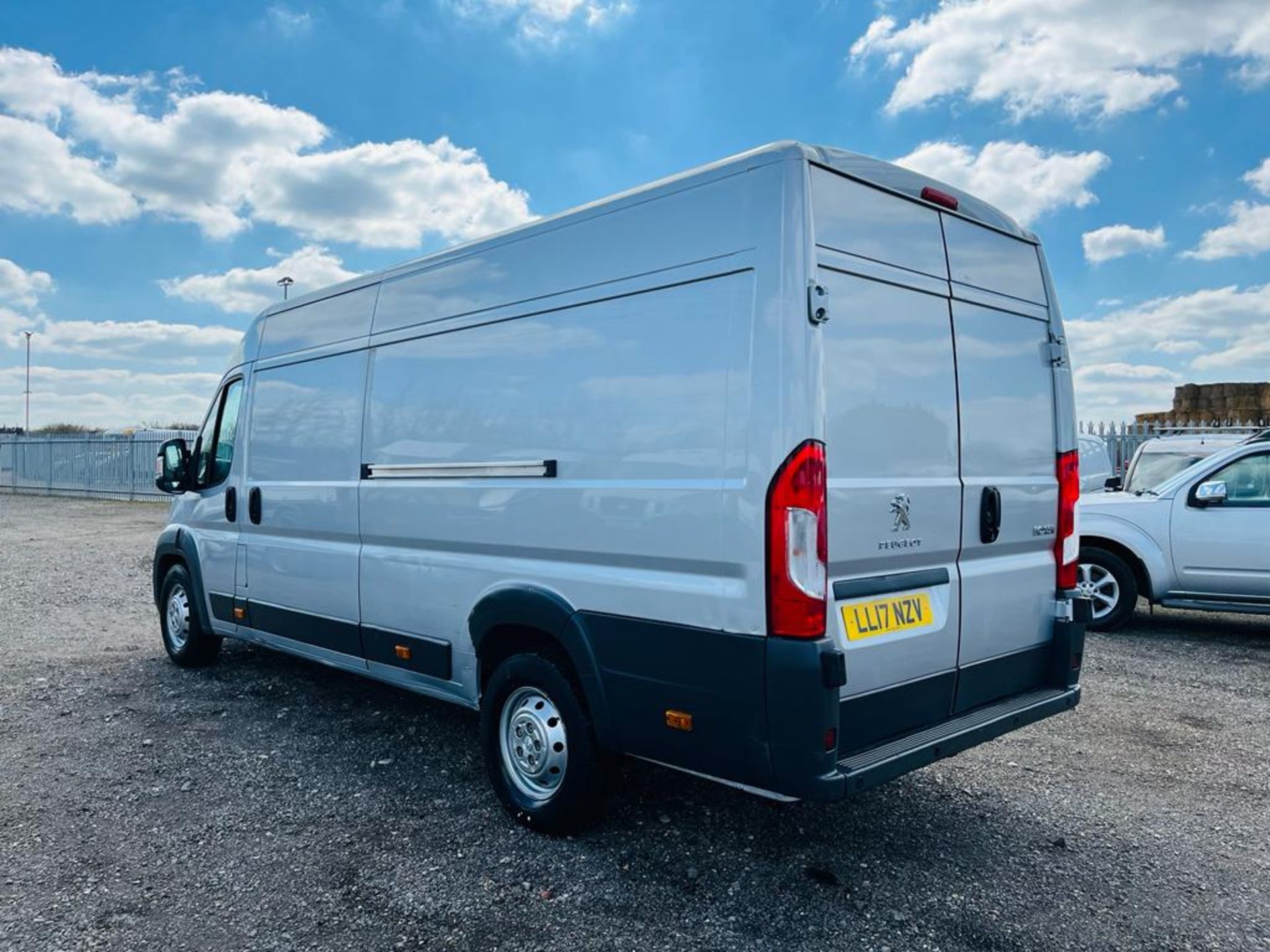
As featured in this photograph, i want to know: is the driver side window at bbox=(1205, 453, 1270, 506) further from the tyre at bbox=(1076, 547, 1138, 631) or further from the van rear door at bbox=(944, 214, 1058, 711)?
the van rear door at bbox=(944, 214, 1058, 711)

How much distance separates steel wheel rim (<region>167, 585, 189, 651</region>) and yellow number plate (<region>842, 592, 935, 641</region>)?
521 cm

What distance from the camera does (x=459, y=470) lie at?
4.24 m

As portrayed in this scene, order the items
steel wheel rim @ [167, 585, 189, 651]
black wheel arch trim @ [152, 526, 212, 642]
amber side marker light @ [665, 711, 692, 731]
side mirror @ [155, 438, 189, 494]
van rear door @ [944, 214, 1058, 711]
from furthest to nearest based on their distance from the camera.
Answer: steel wheel rim @ [167, 585, 189, 651], side mirror @ [155, 438, 189, 494], black wheel arch trim @ [152, 526, 212, 642], van rear door @ [944, 214, 1058, 711], amber side marker light @ [665, 711, 692, 731]

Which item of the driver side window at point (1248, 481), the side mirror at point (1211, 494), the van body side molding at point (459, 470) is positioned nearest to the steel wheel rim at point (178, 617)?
the van body side molding at point (459, 470)

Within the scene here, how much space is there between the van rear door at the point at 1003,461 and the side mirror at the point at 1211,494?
451 cm

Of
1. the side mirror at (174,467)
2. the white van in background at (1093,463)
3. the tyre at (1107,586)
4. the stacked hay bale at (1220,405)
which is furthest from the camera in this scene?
the stacked hay bale at (1220,405)

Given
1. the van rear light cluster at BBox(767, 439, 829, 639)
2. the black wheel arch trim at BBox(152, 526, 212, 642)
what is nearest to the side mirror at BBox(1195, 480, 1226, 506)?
the van rear light cluster at BBox(767, 439, 829, 639)

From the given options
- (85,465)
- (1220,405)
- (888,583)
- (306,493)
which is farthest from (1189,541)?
(85,465)

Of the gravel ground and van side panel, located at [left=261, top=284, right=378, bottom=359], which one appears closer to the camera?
the gravel ground

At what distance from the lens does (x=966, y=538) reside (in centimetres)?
375

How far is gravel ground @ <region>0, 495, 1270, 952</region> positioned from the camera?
3.19 m

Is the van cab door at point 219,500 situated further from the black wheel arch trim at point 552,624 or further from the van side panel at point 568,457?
the black wheel arch trim at point 552,624

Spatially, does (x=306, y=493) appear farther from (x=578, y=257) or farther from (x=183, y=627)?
(x=578, y=257)

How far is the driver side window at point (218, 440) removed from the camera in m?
6.15
